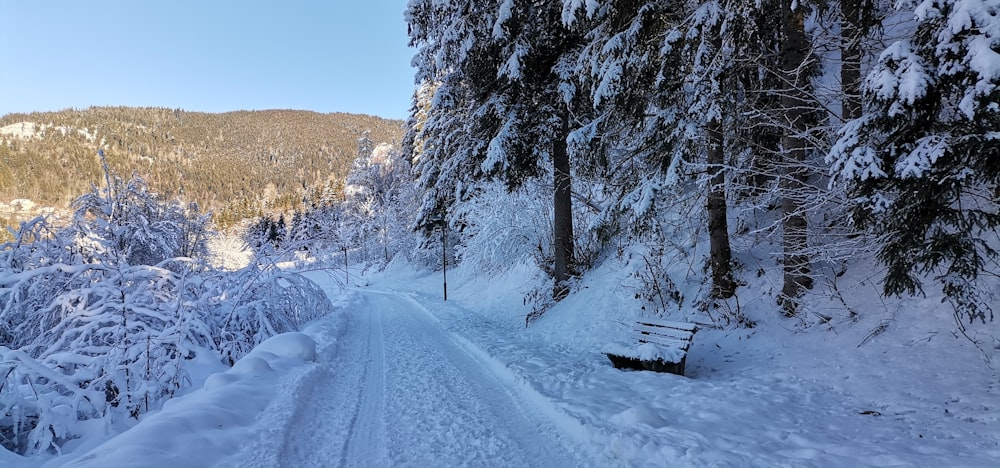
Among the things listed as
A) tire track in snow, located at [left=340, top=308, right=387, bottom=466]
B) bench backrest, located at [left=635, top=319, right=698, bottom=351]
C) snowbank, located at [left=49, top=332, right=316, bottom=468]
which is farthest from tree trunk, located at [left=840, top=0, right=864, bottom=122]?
snowbank, located at [left=49, top=332, right=316, bottom=468]

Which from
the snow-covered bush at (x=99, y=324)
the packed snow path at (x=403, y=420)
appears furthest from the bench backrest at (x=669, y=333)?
the snow-covered bush at (x=99, y=324)

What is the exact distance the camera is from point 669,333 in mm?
6715

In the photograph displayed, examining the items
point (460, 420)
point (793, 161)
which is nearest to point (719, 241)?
point (793, 161)

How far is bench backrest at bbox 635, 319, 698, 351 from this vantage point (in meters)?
6.50

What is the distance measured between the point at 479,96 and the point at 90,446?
9438 millimetres

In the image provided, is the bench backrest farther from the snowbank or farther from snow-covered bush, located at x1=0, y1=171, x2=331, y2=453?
snow-covered bush, located at x1=0, y1=171, x2=331, y2=453

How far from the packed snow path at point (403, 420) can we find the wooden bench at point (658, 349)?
1702mm

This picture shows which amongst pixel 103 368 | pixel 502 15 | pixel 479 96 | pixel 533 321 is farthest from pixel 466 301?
pixel 103 368

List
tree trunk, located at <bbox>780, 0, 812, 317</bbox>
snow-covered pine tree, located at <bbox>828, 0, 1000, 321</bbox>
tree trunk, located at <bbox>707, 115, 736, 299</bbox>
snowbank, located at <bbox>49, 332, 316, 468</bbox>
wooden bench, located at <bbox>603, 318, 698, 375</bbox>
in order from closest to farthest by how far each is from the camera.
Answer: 1. snow-covered pine tree, located at <bbox>828, 0, 1000, 321</bbox>
2. snowbank, located at <bbox>49, 332, 316, 468</bbox>
3. wooden bench, located at <bbox>603, 318, 698, 375</bbox>
4. tree trunk, located at <bbox>780, 0, 812, 317</bbox>
5. tree trunk, located at <bbox>707, 115, 736, 299</bbox>

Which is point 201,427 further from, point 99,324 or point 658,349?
point 658,349

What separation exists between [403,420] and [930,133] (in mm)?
5431

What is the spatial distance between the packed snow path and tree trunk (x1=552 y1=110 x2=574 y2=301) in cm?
416

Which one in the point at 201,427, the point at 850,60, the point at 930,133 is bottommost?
the point at 201,427

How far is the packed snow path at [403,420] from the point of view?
395 centimetres
